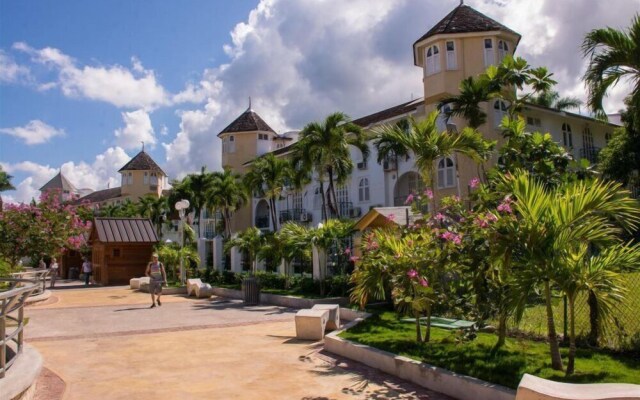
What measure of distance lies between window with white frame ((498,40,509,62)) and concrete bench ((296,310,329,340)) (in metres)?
21.3

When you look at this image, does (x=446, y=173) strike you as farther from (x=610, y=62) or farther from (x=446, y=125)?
(x=610, y=62)

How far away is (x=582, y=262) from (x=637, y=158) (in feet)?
76.8

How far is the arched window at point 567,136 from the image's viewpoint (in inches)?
1289

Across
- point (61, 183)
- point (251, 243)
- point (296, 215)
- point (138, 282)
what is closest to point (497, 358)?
point (251, 243)

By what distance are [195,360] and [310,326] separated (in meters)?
2.77

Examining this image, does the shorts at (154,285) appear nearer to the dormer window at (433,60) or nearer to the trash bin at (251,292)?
the trash bin at (251,292)

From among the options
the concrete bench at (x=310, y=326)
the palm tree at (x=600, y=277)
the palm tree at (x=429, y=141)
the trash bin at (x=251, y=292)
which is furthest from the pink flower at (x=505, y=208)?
the trash bin at (x=251, y=292)

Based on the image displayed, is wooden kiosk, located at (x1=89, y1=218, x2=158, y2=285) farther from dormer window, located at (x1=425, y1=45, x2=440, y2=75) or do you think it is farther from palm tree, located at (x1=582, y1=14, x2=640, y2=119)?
palm tree, located at (x1=582, y1=14, x2=640, y2=119)

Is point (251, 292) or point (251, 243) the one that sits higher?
point (251, 243)

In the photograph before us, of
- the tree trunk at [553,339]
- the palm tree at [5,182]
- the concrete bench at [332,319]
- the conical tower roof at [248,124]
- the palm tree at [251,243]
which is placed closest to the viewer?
the tree trunk at [553,339]

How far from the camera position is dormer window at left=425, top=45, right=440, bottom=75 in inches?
1113

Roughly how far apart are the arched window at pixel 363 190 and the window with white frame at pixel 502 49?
39.8 ft

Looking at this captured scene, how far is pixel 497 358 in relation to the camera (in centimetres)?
779

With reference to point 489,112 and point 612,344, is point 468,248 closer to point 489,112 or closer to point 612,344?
point 612,344
